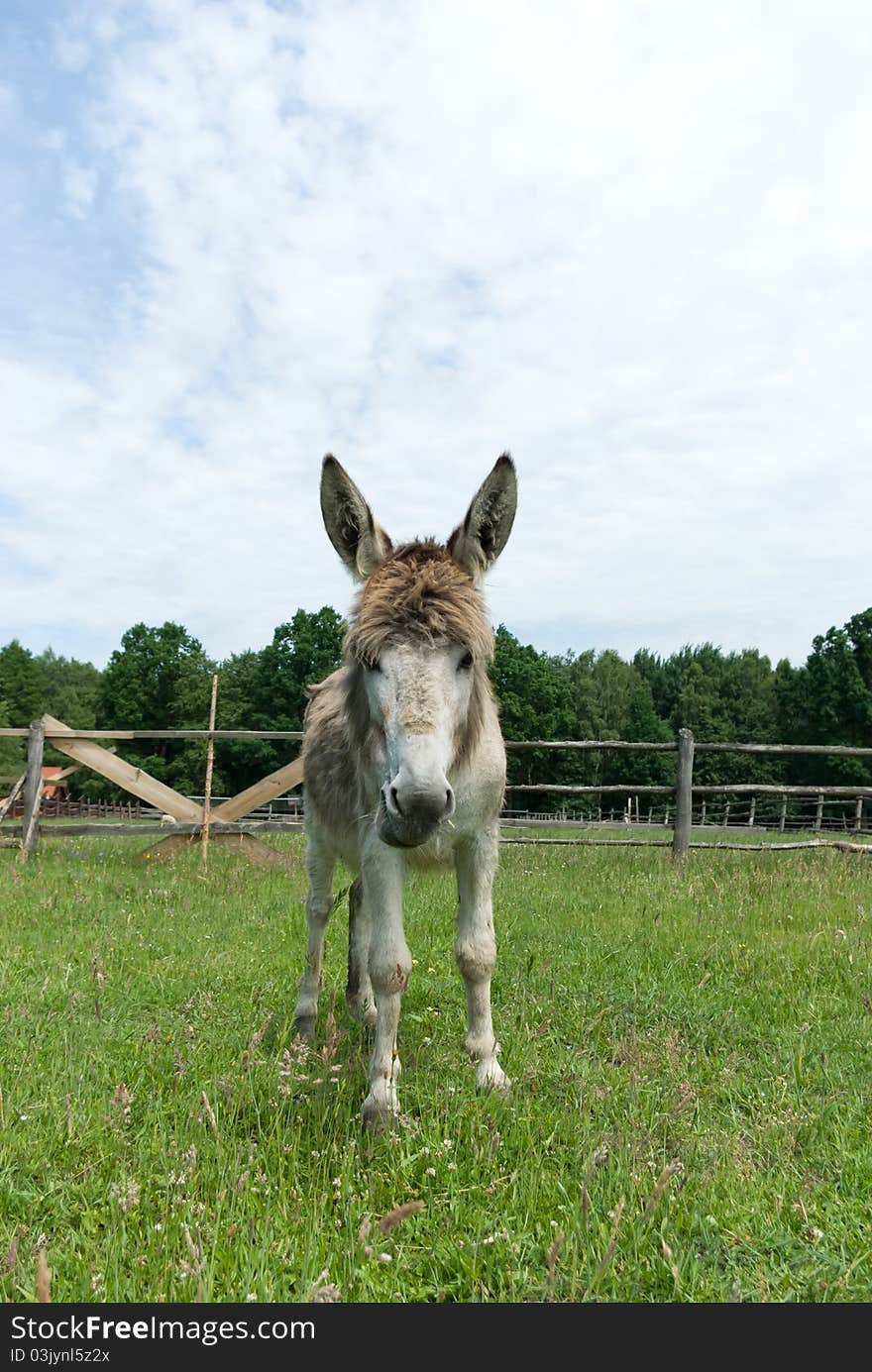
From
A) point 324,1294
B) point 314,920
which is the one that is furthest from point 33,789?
point 324,1294

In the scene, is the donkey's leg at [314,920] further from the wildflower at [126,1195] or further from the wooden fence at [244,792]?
the wooden fence at [244,792]

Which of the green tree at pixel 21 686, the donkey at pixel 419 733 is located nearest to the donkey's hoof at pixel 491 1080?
the donkey at pixel 419 733

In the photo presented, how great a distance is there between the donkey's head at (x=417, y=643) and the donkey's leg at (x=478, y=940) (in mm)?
569

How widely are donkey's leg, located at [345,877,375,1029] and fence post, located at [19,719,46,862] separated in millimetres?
8489

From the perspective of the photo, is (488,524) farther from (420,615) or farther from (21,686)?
(21,686)

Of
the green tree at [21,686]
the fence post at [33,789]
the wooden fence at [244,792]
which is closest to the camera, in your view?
the wooden fence at [244,792]

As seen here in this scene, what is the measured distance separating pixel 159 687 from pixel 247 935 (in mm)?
58182

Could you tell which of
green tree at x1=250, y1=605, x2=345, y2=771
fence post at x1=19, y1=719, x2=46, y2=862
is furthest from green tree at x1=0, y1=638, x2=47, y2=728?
fence post at x1=19, y1=719, x2=46, y2=862

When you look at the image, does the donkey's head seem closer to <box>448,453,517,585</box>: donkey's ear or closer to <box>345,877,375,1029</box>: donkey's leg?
<box>448,453,517,585</box>: donkey's ear

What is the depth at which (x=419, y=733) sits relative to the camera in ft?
8.64

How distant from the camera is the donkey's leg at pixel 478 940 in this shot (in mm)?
3484

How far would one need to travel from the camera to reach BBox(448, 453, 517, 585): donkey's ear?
3.25 m

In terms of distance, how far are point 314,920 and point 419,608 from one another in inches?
100

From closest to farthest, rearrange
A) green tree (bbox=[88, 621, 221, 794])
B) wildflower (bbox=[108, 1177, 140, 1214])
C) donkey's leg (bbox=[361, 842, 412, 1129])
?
wildflower (bbox=[108, 1177, 140, 1214]) → donkey's leg (bbox=[361, 842, 412, 1129]) → green tree (bbox=[88, 621, 221, 794])
